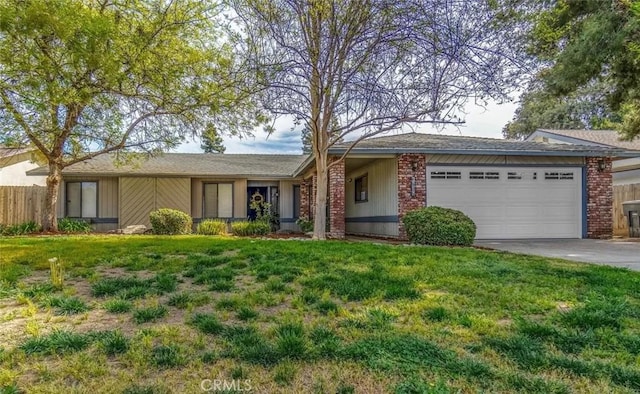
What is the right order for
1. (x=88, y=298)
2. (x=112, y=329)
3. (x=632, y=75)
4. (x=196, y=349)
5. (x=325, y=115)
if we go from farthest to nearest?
(x=632, y=75), (x=325, y=115), (x=88, y=298), (x=112, y=329), (x=196, y=349)

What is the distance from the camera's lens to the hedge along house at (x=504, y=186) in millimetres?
11633

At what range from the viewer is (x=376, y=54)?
941 cm

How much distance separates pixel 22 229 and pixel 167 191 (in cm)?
487

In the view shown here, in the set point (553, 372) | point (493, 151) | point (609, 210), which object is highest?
point (493, 151)

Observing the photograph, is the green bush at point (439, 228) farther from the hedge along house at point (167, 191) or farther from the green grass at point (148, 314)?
the hedge along house at point (167, 191)

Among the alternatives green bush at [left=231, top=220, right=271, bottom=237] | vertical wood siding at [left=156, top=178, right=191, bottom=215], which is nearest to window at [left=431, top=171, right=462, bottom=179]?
green bush at [left=231, top=220, right=271, bottom=237]

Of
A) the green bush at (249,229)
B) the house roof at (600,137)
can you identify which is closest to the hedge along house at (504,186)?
the green bush at (249,229)

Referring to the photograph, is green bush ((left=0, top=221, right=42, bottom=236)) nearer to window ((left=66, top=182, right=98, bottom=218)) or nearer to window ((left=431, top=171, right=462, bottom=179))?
window ((left=66, top=182, right=98, bottom=218))

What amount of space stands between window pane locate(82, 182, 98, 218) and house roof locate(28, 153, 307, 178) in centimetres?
77

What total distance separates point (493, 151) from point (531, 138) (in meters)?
12.5

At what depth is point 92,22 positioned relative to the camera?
7.64 meters

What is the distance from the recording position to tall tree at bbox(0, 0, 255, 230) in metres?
7.60

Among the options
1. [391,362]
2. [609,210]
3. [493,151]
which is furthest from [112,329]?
[609,210]

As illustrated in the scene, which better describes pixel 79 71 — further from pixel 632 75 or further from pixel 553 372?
pixel 632 75
